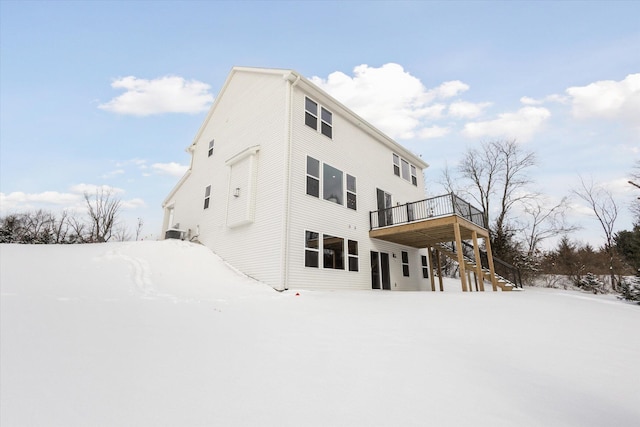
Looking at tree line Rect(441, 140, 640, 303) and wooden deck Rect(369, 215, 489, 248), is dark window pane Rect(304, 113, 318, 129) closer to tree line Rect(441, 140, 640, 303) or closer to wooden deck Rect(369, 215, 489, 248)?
wooden deck Rect(369, 215, 489, 248)

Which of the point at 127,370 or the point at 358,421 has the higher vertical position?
the point at 127,370

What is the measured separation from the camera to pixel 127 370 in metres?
2.51

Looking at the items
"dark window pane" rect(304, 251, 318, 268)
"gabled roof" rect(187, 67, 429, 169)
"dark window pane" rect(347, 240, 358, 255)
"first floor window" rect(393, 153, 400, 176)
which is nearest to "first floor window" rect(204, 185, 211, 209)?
"gabled roof" rect(187, 67, 429, 169)

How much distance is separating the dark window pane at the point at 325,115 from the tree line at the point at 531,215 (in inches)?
685

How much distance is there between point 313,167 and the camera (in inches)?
423

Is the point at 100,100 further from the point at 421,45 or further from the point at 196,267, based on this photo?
the point at 421,45

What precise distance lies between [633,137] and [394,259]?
18926mm

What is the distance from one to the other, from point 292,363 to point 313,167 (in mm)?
8495

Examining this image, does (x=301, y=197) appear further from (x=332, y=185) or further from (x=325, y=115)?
(x=325, y=115)

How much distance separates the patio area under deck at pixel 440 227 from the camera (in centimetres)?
1032

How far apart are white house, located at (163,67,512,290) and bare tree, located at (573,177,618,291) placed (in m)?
19.2

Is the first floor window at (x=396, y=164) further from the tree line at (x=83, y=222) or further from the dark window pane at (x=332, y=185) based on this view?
the tree line at (x=83, y=222)

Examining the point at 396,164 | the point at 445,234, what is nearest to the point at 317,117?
the point at 396,164

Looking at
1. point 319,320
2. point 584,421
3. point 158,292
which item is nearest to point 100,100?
point 158,292
